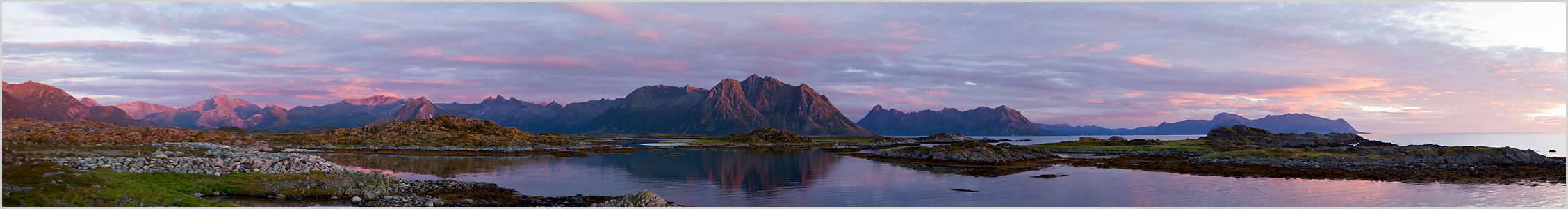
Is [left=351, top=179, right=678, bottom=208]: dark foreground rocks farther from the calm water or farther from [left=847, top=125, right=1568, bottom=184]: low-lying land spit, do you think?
[left=847, top=125, right=1568, bottom=184]: low-lying land spit

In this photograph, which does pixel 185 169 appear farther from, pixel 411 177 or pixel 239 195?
pixel 411 177

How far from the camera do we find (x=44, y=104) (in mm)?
100188

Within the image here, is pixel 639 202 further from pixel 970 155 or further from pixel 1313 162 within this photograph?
pixel 1313 162

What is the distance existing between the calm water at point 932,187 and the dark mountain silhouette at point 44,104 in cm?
7408

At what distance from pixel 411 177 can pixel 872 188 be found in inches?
1280

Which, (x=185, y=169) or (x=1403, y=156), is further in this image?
(x=1403, y=156)

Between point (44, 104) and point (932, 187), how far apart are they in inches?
5616

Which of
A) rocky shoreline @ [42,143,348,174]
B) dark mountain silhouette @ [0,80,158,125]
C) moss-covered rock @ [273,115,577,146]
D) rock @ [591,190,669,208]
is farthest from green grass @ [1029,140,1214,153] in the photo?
dark mountain silhouette @ [0,80,158,125]

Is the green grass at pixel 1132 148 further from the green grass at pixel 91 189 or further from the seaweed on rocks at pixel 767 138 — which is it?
the green grass at pixel 91 189

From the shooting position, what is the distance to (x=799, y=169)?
209ft

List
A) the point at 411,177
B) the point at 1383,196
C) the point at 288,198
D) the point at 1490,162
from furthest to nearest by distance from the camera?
the point at 1490,162
the point at 411,177
the point at 1383,196
the point at 288,198

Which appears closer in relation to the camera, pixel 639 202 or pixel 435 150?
pixel 639 202

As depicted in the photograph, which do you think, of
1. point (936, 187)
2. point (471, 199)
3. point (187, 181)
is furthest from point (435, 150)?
point (936, 187)

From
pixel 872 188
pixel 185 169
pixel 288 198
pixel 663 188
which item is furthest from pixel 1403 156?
pixel 185 169
